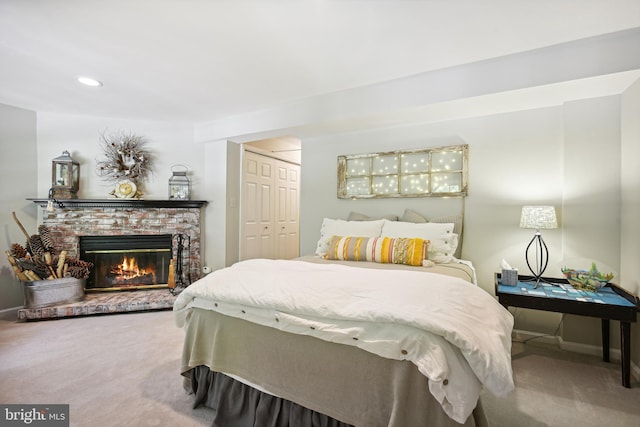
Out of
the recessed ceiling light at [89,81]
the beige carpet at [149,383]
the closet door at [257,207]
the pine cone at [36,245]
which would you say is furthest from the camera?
the closet door at [257,207]

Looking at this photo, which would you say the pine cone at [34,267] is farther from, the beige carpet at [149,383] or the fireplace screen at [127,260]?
the beige carpet at [149,383]

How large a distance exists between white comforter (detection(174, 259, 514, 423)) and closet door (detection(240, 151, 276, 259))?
8.53ft

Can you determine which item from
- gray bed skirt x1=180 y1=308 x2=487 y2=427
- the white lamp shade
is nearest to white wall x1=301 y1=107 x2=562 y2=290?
the white lamp shade

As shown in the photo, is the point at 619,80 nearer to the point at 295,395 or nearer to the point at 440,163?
the point at 440,163

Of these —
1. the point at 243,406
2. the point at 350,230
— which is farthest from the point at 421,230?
the point at 243,406

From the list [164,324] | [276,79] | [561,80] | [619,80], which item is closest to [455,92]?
[561,80]

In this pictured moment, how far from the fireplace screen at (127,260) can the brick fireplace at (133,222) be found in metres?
0.08

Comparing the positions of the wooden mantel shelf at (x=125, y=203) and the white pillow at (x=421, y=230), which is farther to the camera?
the wooden mantel shelf at (x=125, y=203)

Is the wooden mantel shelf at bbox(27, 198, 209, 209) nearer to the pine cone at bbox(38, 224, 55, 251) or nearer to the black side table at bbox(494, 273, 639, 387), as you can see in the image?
the pine cone at bbox(38, 224, 55, 251)

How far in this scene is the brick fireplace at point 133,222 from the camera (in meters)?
3.64

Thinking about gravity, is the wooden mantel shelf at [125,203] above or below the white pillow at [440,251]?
above

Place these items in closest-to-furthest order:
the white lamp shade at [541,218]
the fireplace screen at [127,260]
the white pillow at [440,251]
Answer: the white lamp shade at [541,218], the white pillow at [440,251], the fireplace screen at [127,260]

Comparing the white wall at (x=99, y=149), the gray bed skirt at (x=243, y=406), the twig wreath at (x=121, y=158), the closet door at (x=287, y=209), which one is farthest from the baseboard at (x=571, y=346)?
the twig wreath at (x=121, y=158)

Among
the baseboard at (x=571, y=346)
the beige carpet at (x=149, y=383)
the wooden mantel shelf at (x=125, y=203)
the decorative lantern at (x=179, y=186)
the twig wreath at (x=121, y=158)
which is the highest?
the twig wreath at (x=121, y=158)
